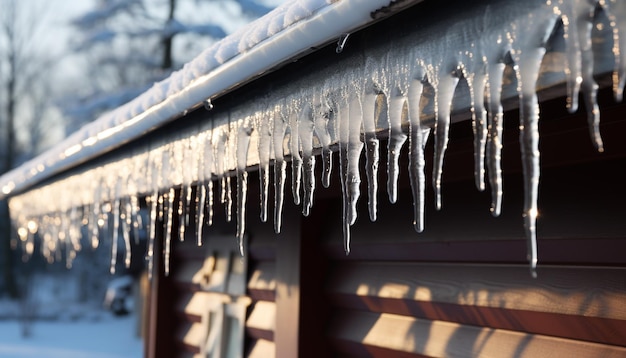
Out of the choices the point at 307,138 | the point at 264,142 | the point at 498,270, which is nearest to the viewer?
the point at 307,138

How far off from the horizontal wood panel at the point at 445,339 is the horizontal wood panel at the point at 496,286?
0.08m

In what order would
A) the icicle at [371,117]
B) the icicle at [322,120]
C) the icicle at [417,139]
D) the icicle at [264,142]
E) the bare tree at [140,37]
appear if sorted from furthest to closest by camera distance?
the bare tree at [140,37] → the icicle at [264,142] → the icicle at [322,120] → the icicle at [371,117] → the icicle at [417,139]

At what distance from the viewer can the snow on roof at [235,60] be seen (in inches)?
46.6

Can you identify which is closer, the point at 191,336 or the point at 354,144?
the point at 354,144

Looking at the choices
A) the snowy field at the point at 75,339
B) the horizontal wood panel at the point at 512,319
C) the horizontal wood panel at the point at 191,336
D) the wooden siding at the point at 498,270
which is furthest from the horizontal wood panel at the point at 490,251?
the snowy field at the point at 75,339

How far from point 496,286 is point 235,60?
3.12 ft

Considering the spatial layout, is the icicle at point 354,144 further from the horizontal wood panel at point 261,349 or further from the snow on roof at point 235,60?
the horizontal wood panel at point 261,349

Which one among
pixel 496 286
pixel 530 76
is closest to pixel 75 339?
pixel 496 286

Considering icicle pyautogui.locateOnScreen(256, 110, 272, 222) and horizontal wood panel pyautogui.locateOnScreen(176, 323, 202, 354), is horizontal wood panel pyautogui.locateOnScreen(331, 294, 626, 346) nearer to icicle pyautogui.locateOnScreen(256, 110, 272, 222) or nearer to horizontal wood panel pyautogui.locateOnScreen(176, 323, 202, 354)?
icicle pyautogui.locateOnScreen(256, 110, 272, 222)

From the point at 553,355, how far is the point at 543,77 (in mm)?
918

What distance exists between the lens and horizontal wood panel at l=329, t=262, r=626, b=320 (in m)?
1.48

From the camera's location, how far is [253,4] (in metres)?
11.8

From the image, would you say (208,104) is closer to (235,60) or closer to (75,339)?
(235,60)

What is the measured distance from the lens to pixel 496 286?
1.79m
